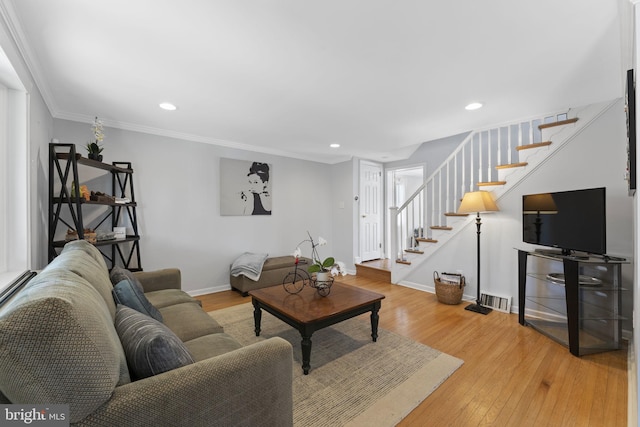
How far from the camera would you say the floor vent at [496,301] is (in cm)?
326

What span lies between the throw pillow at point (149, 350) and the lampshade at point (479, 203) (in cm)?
319

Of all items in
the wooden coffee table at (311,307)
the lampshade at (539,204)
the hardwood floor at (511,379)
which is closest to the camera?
the hardwood floor at (511,379)

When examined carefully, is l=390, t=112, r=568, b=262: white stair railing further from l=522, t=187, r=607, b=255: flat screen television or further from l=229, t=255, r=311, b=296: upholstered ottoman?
l=229, t=255, r=311, b=296: upholstered ottoman

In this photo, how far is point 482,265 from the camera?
354 centimetres

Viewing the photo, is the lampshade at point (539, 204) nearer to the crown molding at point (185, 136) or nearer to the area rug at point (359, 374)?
the area rug at point (359, 374)

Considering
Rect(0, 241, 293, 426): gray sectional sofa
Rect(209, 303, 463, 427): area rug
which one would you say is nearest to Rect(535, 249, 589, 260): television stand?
Rect(209, 303, 463, 427): area rug

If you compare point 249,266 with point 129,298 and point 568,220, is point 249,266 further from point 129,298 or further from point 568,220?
point 568,220

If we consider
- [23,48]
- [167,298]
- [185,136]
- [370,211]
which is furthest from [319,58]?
[370,211]

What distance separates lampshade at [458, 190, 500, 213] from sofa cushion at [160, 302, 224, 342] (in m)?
2.90

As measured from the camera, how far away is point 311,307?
229 centimetres

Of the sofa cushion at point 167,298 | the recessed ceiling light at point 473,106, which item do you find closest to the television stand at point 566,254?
A: the recessed ceiling light at point 473,106

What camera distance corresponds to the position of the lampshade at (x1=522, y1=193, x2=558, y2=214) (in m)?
2.69

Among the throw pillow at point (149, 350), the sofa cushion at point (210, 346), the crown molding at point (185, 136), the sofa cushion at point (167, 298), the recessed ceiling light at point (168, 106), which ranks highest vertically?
the recessed ceiling light at point (168, 106)

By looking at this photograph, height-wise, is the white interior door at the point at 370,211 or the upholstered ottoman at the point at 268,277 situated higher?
the white interior door at the point at 370,211
